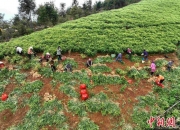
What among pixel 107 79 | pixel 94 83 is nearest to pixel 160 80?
pixel 107 79

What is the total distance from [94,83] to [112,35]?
405 inches

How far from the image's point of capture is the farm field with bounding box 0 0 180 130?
46.0ft

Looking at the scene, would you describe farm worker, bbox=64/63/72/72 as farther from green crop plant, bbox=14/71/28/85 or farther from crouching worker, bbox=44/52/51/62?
green crop plant, bbox=14/71/28/85

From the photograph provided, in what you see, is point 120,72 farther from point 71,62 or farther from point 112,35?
point 112,35

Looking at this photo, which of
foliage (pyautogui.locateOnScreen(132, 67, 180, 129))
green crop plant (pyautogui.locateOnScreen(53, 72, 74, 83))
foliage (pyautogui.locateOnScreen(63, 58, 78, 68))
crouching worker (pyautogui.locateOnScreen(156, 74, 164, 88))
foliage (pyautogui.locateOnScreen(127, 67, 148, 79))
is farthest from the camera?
foliage (pyautogui.locateOnScreen(63, 58, 78, 68))

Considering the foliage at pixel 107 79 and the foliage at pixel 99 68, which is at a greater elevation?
the foliage at pixel 99 68

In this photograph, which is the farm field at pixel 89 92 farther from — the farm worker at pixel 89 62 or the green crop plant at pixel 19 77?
the farm worker at pixel 89 62

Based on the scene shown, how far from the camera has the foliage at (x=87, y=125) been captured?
43.2 feet

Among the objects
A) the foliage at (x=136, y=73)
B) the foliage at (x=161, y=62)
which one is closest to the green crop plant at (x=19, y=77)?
the foliage at (x=136, y=73)

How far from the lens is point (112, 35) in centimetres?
2552

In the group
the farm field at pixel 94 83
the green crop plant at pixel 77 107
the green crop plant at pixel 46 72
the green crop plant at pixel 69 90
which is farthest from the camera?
the green crop plant at pixel 46 72

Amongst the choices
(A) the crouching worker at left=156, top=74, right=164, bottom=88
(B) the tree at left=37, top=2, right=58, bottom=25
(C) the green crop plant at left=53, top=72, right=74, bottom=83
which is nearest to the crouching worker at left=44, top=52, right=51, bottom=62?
(C) the green crop plant at left=53, top=72, right=74, bottom=83

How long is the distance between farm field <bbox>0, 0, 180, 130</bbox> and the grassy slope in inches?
4.7

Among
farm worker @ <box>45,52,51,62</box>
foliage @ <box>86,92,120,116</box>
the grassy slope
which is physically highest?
the grassy slope
